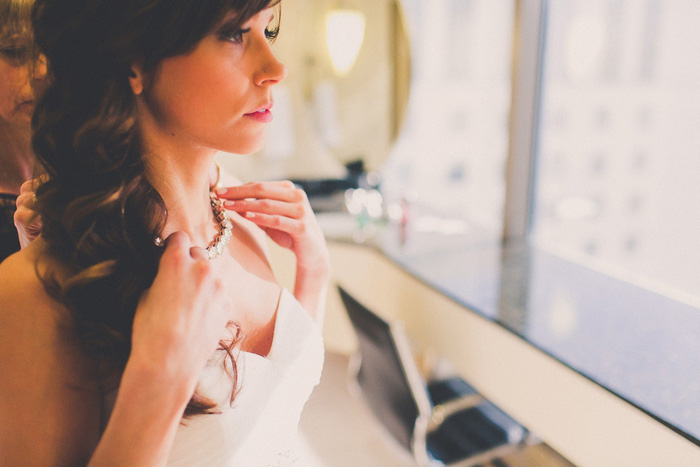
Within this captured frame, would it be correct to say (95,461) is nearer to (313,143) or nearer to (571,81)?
(571,81)

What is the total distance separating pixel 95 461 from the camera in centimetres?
50

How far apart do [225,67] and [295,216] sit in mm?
346

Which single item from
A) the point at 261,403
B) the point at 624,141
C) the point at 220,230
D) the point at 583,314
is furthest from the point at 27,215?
the point at 624,141

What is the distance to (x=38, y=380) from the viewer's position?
1.70 feet

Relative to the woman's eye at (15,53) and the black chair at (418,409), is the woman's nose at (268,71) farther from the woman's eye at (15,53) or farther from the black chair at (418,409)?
the black chair at (418,409)

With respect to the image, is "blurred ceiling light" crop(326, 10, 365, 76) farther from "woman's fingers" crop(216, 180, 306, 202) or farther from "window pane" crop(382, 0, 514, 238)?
"woman's fingers" crop(216, 180, 306, 202)

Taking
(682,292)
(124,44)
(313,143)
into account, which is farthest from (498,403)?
(313,143)

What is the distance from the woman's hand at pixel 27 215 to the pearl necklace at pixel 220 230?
236 millimetres

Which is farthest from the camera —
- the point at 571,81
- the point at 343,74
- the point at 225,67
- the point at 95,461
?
the point at 343,74

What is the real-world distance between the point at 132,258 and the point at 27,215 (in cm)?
16

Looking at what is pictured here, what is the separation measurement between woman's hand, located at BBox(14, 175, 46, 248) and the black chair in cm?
96

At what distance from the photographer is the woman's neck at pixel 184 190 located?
27.2 inches

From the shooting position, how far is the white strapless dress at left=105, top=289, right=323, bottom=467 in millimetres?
653

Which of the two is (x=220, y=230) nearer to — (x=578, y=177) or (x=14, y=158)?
(x=14, y=158)
